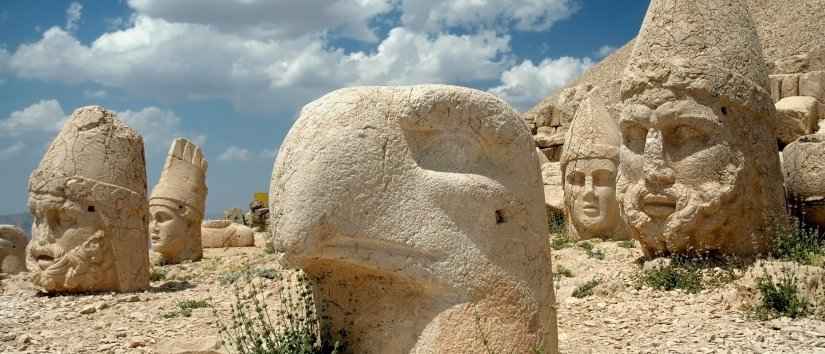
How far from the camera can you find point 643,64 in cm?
643

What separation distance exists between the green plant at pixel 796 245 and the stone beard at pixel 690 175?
216 millimetres

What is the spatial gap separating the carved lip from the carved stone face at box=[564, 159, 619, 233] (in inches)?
132

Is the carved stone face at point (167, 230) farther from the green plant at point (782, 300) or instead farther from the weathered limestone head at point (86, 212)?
the green plant at point (782, 300)

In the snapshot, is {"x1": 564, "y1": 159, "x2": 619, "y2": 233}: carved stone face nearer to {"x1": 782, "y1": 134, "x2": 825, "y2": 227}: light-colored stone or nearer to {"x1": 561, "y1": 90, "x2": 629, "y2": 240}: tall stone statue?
{"x1": 561, "y1": 90, "x2": 629, "y2": 240}: tall stone statue

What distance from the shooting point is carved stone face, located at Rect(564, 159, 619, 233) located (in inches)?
384

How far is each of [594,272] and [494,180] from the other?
4.09 meters

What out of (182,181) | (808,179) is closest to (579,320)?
(808,179)

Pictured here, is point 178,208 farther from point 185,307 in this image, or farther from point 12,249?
point 185,307

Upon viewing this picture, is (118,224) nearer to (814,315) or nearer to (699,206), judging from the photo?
(699,206)

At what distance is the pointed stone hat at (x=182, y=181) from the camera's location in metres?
12.1

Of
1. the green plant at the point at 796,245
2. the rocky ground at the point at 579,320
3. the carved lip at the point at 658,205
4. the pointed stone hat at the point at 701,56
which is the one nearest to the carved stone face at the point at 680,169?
the carved lip at the point at 658,205

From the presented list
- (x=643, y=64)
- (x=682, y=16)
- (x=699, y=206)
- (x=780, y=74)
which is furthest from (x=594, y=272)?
(x=780, y=74)

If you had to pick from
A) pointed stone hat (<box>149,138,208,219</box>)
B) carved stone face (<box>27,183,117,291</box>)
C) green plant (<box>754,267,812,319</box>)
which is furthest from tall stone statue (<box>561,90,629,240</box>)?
pointed stone hat (<box>149,138,208,219</box>)

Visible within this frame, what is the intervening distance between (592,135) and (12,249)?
922 centimetres
